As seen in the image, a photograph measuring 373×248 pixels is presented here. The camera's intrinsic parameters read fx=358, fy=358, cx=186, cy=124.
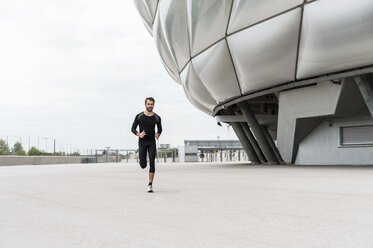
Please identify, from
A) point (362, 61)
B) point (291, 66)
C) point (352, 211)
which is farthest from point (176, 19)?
point (352, 211)

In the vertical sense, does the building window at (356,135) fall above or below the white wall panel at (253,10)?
below

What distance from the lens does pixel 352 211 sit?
11.5 ft

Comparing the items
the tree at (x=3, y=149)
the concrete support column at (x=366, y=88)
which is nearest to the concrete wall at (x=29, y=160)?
the tree at (x=3, y=149)

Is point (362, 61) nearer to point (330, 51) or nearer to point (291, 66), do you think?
point (330, 51)

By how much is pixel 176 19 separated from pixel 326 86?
6.81 m

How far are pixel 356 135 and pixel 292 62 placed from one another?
157 inches

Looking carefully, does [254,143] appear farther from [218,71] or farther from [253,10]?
[253,10]

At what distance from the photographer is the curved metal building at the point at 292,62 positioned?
10.8 m

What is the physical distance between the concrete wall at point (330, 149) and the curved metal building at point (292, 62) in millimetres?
37

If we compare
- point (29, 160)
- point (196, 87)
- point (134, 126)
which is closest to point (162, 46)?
point (196, 87)

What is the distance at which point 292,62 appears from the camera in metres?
12.5

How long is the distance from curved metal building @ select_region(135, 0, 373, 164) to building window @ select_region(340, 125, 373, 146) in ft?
0.11

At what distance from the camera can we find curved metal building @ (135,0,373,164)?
35.5 ft

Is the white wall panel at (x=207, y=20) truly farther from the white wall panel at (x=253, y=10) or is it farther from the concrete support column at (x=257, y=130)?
the concrete support column at (x=257, y=130)
